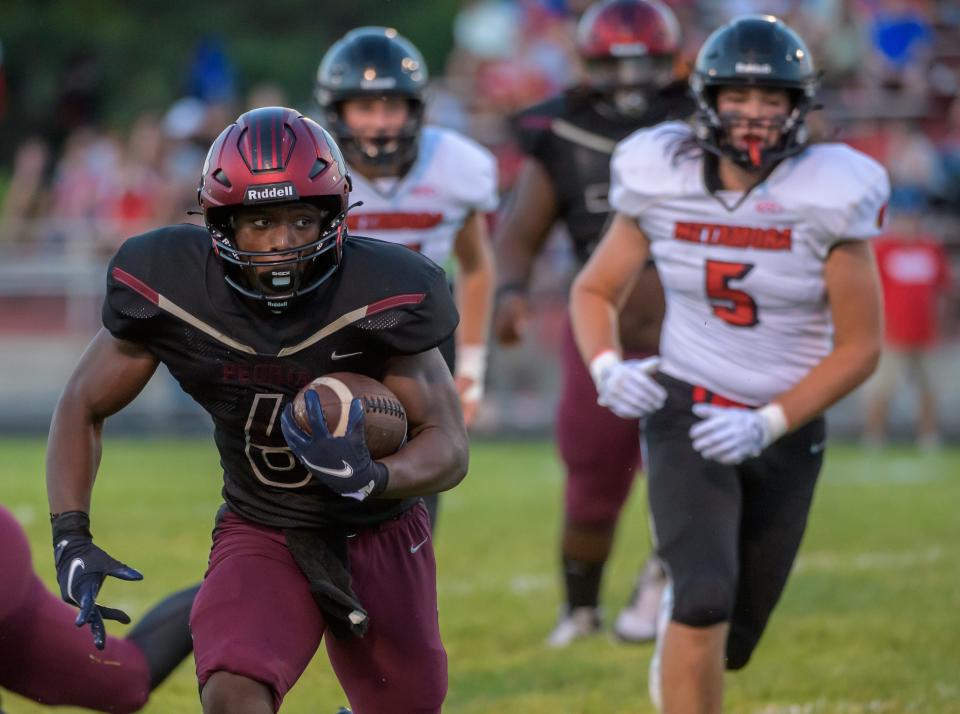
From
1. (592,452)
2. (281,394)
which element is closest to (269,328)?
(281,394)

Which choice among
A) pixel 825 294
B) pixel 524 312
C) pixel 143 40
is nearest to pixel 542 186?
pixel 524 312

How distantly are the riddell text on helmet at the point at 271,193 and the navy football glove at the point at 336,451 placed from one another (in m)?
0.42

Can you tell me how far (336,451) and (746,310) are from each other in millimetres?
1574

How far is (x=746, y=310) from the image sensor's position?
4.41m

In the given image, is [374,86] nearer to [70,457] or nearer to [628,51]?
[628,51]

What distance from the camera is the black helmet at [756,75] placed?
14.1 ft

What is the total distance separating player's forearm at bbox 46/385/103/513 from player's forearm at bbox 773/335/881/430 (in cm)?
174

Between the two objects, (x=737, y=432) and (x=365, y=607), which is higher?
(x=737, y=432)

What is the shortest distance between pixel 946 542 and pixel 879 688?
2984 mm

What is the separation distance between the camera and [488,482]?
1016cm

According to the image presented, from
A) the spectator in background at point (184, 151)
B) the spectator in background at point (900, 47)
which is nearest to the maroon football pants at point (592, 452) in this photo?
the spectator in background at point (184, 151)

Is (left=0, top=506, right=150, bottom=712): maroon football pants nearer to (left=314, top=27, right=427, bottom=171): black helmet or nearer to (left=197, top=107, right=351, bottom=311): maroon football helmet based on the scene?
(left=197, top=107, right=351, bottom=311): maroon football helmet

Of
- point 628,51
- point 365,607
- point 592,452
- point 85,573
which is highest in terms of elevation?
point 628,51

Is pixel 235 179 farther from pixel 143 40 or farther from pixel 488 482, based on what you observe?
pixel 143 40
